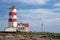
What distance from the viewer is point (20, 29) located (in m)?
68.2

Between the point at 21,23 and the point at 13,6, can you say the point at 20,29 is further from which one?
the point at 13,6

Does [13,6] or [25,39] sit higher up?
[13,6]

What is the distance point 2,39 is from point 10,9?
3826cm

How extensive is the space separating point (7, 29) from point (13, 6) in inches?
392

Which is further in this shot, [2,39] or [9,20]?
[9,20]

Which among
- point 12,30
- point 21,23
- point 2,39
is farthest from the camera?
point 21,23

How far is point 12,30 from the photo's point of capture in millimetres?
64875

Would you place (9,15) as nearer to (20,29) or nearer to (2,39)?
(20,29)

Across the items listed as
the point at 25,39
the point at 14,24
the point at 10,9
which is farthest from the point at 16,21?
the point at 25,39

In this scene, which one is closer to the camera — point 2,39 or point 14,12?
point 2,39

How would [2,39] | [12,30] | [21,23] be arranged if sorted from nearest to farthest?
[2,39] < [12,30] < [21,23]

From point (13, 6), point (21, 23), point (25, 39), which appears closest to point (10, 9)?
point (13, 6)

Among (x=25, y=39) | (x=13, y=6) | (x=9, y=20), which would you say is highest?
(x=13, y=6)

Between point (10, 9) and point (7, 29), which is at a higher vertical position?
point (10, 9)
